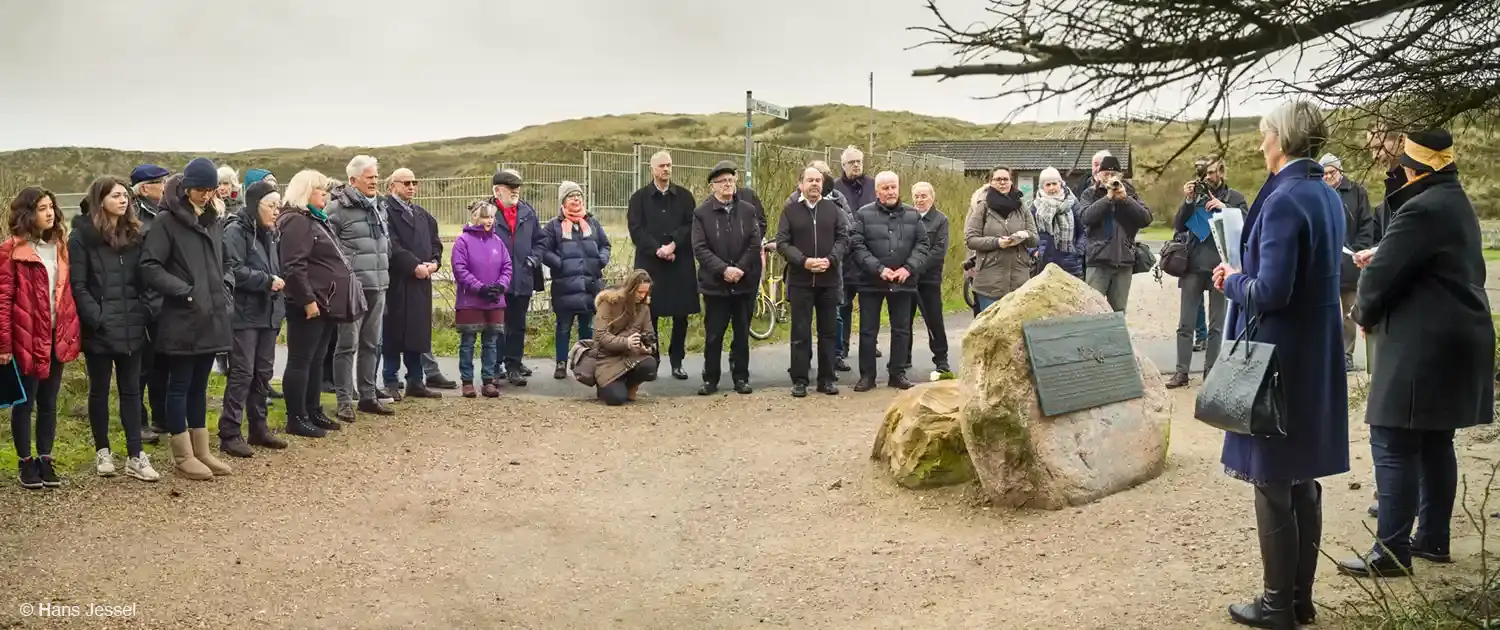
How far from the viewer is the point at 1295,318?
15.2ft

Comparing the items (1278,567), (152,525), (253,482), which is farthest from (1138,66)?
(253,482)

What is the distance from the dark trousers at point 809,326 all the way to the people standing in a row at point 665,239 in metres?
1.08

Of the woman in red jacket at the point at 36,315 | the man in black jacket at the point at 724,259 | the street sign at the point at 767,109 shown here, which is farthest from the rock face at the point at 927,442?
the street sign at the point at 767,109

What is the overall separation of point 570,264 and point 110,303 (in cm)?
471

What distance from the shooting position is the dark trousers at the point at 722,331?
11.3 metres

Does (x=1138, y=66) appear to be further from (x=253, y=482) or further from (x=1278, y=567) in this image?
(x=253, y=482)

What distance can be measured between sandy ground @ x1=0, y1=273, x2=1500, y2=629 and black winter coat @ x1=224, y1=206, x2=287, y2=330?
0.91 meters

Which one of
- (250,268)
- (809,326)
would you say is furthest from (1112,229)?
(250,268)

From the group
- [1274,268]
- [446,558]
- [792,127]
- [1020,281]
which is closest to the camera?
[1274,268]

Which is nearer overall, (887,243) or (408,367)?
(408,367)

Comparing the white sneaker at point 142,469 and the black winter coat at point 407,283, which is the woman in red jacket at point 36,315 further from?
the black winter coat at point 407,283

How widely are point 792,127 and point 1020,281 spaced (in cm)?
6624

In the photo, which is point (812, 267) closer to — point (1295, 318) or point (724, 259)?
point (724, 259)

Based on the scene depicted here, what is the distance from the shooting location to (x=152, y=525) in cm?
686
